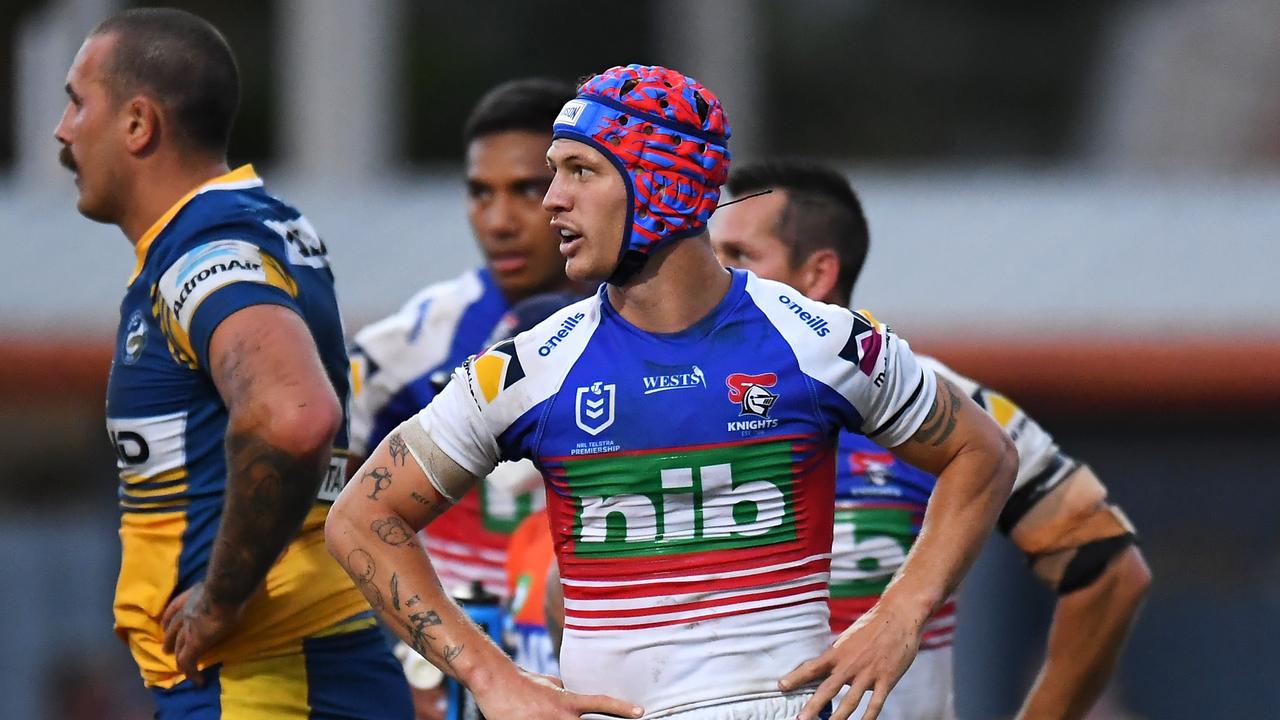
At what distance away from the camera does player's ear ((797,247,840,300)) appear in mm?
4719

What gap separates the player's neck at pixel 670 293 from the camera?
3391 millimetres

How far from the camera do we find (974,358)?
1085cm

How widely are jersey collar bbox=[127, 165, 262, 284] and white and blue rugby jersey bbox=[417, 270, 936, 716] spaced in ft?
3.10

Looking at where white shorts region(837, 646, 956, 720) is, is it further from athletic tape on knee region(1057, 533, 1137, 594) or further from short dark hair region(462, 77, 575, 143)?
short dark hair region(462, 77, 575, 143)

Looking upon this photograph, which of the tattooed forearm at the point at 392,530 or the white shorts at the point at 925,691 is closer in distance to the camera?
the tattooed forearm at the point at 392,530

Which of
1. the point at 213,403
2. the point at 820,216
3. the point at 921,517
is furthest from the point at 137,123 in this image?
the point at 921,517

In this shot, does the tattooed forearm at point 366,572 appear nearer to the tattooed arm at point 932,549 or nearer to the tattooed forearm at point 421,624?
the tattooed forearm at point 421,624

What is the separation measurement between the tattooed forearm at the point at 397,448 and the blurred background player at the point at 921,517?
55.8 inches

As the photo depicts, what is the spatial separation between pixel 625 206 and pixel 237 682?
4.51 ft

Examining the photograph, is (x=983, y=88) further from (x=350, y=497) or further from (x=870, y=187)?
(x=350, y=497)

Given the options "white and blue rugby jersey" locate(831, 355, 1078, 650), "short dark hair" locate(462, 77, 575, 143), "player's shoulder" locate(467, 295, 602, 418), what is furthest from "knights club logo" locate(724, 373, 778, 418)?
"short dark hair" locate(462, 77, 575, 143)

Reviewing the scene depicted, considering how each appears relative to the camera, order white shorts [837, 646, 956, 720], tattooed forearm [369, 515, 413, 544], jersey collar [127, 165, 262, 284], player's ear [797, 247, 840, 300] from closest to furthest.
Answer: tattooed forearm [369, 515, 413, 544] < jersey collar [127, 165, 262, 284] < white shorts [837, 646, 956, 720] < player's ear [797, 247, 840, 300]

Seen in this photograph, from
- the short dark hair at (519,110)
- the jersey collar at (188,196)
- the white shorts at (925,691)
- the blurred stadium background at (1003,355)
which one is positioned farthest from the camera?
the blurred stadium background at (1003,355)

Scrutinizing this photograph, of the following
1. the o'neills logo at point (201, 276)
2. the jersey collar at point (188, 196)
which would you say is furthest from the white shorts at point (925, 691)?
the jersey collar at point (188, 196)
